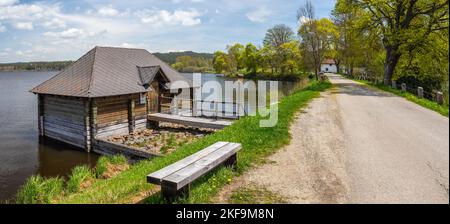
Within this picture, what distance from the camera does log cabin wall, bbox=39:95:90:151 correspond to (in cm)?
1741

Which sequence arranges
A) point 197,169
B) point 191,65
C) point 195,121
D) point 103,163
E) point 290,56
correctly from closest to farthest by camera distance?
point 197,169 → point 103,163 → point 195,121 → point 290,56 → point 191,65

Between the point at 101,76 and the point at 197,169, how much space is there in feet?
50.1

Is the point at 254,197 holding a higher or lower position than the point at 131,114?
lower

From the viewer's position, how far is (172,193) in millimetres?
5070

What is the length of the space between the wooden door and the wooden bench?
15.4m

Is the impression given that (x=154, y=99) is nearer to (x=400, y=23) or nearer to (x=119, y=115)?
(x=119, y=115)

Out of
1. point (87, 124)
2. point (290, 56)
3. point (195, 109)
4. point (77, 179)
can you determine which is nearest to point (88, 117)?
point (87, 124)

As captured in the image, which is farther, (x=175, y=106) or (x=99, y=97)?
(x=175, y=106)

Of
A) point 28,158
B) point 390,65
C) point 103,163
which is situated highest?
point 390,65

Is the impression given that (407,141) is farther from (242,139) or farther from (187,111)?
(187,111)

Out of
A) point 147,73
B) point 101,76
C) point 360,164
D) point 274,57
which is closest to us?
point 360,164

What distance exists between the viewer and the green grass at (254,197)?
518 cm

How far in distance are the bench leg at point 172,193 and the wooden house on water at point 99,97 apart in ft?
42.0

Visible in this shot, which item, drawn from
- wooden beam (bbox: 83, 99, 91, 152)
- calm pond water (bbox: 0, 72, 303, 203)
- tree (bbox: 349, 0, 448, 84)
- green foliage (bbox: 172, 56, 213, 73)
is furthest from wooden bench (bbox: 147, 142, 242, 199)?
green foliage (bbox: 172, 56, 213, 73)
